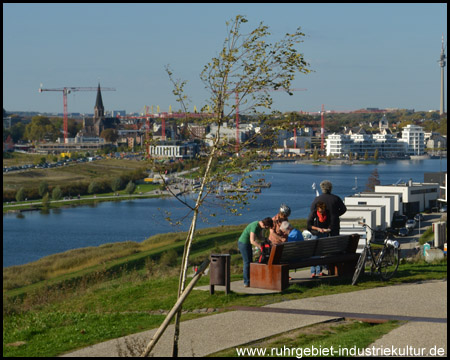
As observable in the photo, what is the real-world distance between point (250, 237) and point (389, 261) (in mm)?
1518

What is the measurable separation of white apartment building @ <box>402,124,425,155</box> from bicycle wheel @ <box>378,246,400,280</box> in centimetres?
13440

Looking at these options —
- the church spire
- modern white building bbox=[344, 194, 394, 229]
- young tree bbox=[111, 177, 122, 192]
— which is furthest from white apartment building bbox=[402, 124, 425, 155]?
modern white building bbox=[344, 194, 394, 229]

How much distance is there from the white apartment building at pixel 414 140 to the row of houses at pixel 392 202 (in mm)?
89219

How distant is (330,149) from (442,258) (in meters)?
129

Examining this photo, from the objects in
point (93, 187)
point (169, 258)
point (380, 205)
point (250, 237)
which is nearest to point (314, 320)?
point (250, 237)

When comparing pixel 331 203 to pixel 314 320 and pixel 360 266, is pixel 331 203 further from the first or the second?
pixel 314 320

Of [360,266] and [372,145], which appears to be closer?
[360,266]

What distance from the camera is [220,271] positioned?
6922 millimetres

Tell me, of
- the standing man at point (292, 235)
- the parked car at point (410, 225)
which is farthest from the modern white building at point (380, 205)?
the standing man at point (292, 235)

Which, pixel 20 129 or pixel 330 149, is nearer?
pixel 330 149

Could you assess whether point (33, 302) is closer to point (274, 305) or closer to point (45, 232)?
point (274, 305)

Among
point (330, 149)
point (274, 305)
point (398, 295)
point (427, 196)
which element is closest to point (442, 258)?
point (398, 295)

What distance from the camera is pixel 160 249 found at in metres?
23.9

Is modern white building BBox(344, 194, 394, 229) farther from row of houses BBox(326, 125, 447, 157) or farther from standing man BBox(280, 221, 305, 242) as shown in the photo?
row of houses BBox(326, 125, 447, 157)
